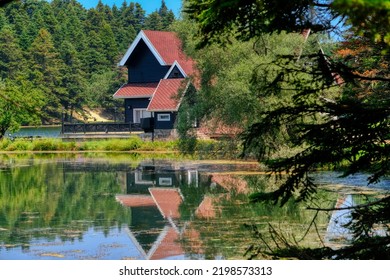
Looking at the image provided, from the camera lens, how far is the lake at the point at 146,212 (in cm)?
1302

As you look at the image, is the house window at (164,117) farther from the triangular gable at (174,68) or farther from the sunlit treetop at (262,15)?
the sunlit treetop at (262,15)

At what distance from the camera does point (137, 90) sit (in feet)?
149

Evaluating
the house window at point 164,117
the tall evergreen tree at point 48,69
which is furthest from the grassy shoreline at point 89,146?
the tall evergreen tree at point 48,69

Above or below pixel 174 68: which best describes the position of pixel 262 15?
below

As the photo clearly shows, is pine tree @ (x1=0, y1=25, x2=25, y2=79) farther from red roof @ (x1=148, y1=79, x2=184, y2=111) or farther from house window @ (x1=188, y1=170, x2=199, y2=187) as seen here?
house window @ (x1=188, y1=170, x2=199, y2=187)

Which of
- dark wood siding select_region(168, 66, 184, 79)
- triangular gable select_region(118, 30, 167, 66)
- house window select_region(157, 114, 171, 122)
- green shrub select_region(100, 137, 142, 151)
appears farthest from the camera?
triangular gable select_region(118, 30, 167, 66)

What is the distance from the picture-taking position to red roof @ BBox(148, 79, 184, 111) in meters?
40.8

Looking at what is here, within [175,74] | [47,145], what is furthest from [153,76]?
[47,145]

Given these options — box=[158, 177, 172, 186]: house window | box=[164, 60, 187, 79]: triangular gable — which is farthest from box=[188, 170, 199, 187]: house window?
box=[164, 60, 187, 79]: triangular gable

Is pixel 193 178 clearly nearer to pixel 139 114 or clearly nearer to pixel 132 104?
pixel 139 114

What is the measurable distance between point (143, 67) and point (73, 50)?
18.1 metres

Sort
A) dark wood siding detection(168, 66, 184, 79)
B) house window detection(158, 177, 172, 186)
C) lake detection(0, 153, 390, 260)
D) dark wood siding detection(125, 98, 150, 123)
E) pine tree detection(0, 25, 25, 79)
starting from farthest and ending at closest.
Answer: pine tree detection(0, 25, 25, 79), dark wood siding detection(125, 98, 150, 123), dark wood siding detection(168, 66, 184, 79), house window detection(158, 177, 172, 186), lake detection(0, 153, 390, 260)

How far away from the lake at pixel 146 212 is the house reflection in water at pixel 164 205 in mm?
21
